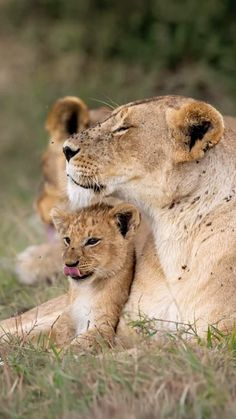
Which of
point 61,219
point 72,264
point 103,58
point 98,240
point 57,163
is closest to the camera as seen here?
point 72,264

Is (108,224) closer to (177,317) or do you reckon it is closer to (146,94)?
(177,317)

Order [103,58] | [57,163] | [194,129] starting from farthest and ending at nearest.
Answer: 1. [103,58]
2. [57,163]
3. [194,129]

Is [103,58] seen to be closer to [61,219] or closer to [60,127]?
[60,127]

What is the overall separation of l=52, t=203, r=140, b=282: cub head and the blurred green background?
19.3 ft

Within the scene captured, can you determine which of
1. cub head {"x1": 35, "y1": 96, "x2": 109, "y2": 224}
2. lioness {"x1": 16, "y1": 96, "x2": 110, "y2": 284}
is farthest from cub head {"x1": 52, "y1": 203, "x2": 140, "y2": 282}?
lioness {"x1": 16, "y1": 96, "x2": 110, "y2": 284}

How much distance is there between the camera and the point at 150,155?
4.87 meters

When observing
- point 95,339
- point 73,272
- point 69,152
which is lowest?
point 95,339

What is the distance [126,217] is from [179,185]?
0.45 metres

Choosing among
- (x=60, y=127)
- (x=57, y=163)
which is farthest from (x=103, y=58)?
(x=60, y=127)

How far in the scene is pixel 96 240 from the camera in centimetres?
518

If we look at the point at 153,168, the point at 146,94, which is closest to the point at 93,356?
the point at 153,168

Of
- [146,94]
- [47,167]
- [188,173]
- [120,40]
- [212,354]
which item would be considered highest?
[120,40]

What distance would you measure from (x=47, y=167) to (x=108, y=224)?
2403 millimetres

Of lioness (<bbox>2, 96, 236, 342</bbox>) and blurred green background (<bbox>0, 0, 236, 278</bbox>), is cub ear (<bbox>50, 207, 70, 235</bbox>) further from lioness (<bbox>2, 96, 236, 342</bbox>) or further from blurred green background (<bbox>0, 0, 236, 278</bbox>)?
blurred green background (<bbox>0, 0, 236, 278</bbox>)
